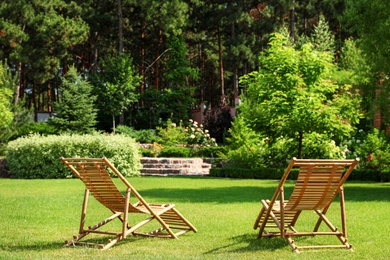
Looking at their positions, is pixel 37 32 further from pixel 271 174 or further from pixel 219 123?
pixel 271 174

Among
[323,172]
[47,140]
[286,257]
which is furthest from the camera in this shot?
[47,140]

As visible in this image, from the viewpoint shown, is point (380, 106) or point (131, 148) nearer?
point (380, 106)

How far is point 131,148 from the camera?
2544 cm

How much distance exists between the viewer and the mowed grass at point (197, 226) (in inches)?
286

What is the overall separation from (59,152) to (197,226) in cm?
1593

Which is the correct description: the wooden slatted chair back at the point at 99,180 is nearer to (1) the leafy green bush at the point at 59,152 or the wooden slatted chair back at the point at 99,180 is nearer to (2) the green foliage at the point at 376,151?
(2) the green foliage at the point at 376,151

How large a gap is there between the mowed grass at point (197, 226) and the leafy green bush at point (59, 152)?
22.4 feet

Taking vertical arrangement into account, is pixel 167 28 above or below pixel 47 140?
above

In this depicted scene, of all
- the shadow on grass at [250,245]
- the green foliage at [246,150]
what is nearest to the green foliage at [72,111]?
the green foliage at [246,150]

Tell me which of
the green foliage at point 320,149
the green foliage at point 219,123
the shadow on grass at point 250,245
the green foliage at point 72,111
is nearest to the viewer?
→ the shadow on grass at point 250,245

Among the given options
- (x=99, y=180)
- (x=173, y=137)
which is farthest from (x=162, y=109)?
(x=99, y=180)

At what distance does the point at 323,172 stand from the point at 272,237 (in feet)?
4.65

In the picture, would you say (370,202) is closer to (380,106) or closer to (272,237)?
(380,106)

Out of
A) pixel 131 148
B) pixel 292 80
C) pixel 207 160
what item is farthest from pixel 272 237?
pixel 207 160
